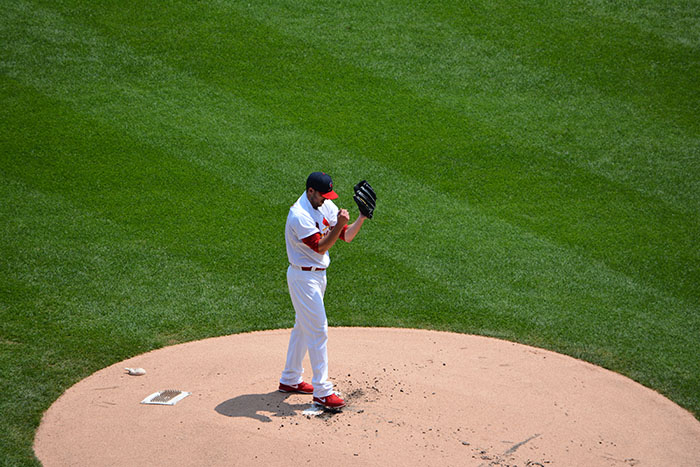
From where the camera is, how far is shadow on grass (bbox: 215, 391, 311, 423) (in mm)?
5914

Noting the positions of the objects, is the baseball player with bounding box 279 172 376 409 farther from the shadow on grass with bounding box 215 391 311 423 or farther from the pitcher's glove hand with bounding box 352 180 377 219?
the shadow on grass with bounding box 215 391 311 423

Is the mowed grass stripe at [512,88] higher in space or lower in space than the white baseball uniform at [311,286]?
higher

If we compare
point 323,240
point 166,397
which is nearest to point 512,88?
point 323,240

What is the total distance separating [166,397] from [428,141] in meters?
7.48

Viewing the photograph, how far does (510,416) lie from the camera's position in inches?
236

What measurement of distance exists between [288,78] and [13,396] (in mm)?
8710

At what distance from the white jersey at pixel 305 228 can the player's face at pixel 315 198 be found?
46mm

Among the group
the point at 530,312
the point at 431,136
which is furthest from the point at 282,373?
the point at 431,136

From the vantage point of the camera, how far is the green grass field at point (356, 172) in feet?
26.8

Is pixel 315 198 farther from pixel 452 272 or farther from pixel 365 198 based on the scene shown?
pixel 452 272

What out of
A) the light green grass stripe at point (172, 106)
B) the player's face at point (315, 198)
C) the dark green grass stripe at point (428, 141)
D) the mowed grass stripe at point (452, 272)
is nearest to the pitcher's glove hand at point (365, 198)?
the player's face at point (315, 198)

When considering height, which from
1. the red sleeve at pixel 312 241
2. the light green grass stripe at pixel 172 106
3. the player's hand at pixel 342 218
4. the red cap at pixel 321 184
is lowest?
the red sleeve at pixel 312 241

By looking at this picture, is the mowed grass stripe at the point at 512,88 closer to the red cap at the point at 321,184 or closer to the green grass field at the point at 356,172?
the green grass field at the point at 356,172

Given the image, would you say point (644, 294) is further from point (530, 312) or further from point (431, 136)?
point (431, 136)
